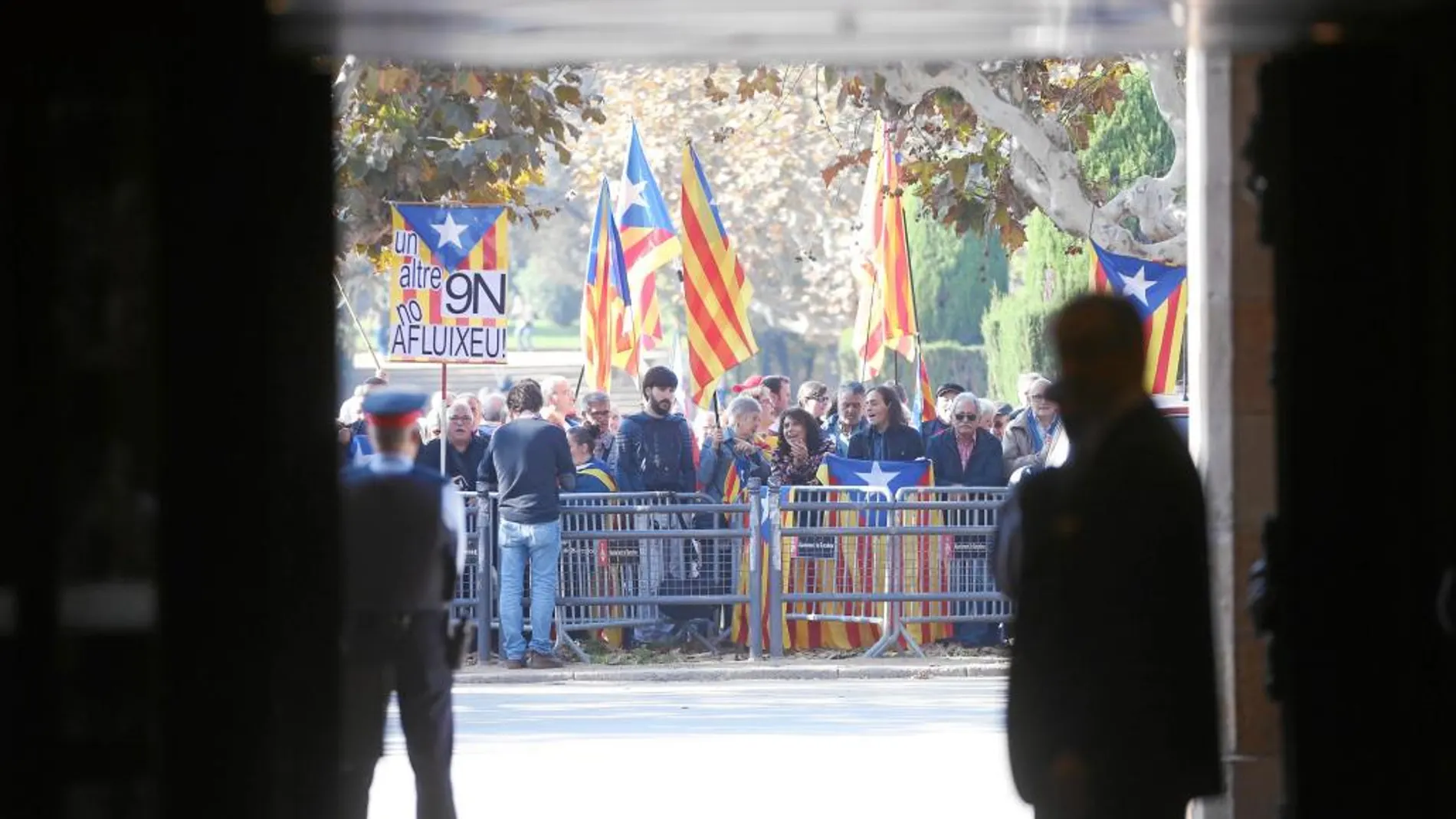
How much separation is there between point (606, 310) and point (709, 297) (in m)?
3.66

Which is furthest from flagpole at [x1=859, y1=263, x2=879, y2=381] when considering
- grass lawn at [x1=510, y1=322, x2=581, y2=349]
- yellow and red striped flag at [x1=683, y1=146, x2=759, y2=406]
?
grass lawn at [x1=510, y1=322, x2=581, y2=349]

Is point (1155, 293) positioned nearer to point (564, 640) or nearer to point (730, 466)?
point (730, 466)

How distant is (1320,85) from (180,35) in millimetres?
2614

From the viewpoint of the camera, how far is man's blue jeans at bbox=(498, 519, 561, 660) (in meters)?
17.9

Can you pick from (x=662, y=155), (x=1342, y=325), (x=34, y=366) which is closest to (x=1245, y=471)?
(x=1342, y=325)

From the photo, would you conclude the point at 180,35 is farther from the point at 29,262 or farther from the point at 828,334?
the point at 828,334

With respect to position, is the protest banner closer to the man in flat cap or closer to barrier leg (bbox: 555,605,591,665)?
barrier leg (bbox: 555,605,591,665)

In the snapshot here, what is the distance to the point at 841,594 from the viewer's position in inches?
732

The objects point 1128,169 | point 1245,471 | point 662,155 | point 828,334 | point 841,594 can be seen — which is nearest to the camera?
point 1245,471

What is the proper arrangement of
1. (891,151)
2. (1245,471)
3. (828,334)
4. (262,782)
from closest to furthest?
(262,782) → (1245,471) → (891,151) → (828,334)

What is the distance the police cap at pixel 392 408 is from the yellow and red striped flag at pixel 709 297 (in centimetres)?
1363

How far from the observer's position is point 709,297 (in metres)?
22.5

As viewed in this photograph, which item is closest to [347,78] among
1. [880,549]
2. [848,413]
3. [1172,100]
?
[880,549]

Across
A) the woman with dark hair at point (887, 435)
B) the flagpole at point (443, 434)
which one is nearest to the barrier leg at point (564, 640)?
the flagpole at point (443, 434)
